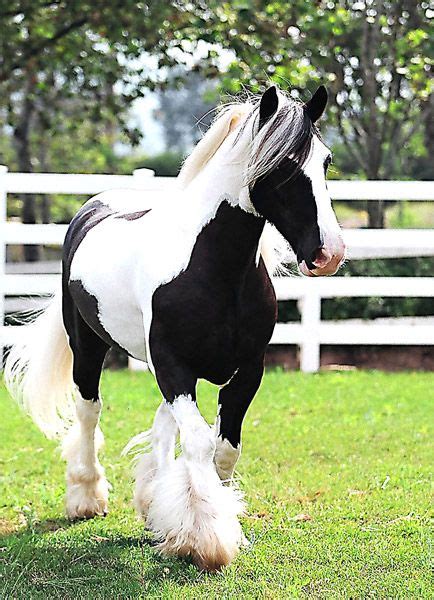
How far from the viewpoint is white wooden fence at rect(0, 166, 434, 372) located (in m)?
8.55

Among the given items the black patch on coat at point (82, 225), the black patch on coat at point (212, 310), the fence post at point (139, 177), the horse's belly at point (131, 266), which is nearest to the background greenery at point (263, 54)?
the fence post at point (139, 177)

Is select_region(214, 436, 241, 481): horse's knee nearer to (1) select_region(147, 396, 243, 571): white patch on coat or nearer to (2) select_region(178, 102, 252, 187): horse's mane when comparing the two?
(1) select_region(147, 396, 243, 571): white patch on coat

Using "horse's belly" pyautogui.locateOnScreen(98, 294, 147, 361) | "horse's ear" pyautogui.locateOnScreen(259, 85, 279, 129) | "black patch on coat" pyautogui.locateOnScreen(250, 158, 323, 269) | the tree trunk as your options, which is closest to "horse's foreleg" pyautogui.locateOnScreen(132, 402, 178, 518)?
"horse's belly" pyautogui.locateOnScreen(98, 294, 147, 361)

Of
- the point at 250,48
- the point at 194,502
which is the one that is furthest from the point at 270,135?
the point at 250,48

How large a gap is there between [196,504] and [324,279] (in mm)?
5290

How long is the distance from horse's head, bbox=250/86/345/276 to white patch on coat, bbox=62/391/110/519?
1.57 m

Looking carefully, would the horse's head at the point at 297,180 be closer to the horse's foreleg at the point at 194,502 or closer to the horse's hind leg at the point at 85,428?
the horse's foreleg at the point at 194,502

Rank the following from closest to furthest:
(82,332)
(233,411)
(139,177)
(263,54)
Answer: (233,411), (82,332), (139,177), (263,54)

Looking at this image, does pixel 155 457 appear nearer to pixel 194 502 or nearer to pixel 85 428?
pixel 85 428

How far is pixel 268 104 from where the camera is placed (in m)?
3.64

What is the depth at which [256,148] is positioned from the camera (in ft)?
12.0

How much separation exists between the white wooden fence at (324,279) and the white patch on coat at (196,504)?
4.93 meters

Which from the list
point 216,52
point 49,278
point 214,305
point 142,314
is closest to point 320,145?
point 214,305

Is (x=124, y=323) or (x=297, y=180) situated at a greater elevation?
(x=297, y=180)
